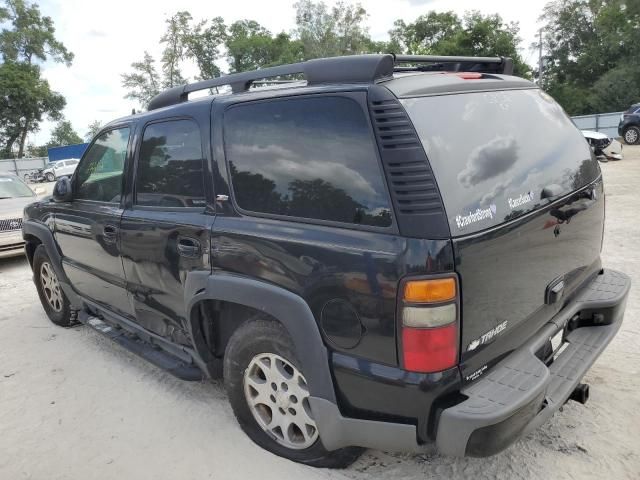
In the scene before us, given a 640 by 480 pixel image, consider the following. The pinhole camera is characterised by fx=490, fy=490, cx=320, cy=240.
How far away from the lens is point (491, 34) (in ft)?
131

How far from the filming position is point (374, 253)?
1.93 metres

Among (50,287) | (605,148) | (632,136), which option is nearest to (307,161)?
(50,287)

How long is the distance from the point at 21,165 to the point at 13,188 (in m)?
35.4

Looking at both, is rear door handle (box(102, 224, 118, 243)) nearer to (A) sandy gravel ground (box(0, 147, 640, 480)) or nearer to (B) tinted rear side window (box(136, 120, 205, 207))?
(B) tinted rear side window (box(136, 120, 205, 207))

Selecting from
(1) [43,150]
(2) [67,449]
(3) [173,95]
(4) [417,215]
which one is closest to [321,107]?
(4) [417,215]

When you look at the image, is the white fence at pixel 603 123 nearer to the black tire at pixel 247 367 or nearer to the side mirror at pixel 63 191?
the side mirror at pixel 63 191

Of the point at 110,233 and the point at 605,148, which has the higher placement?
the point at 110,233

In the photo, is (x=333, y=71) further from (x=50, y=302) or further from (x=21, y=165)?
(x=21, y=165)

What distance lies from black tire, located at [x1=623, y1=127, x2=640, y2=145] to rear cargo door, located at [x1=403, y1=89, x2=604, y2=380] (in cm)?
1897

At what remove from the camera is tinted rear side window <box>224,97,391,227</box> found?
6.64 ft

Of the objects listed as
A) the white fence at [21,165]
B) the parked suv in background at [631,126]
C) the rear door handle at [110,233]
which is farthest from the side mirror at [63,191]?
the white fence at [21,165]

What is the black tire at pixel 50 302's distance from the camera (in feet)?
15.1

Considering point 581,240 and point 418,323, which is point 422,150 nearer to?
point 418,323

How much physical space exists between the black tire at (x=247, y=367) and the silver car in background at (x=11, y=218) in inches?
248
